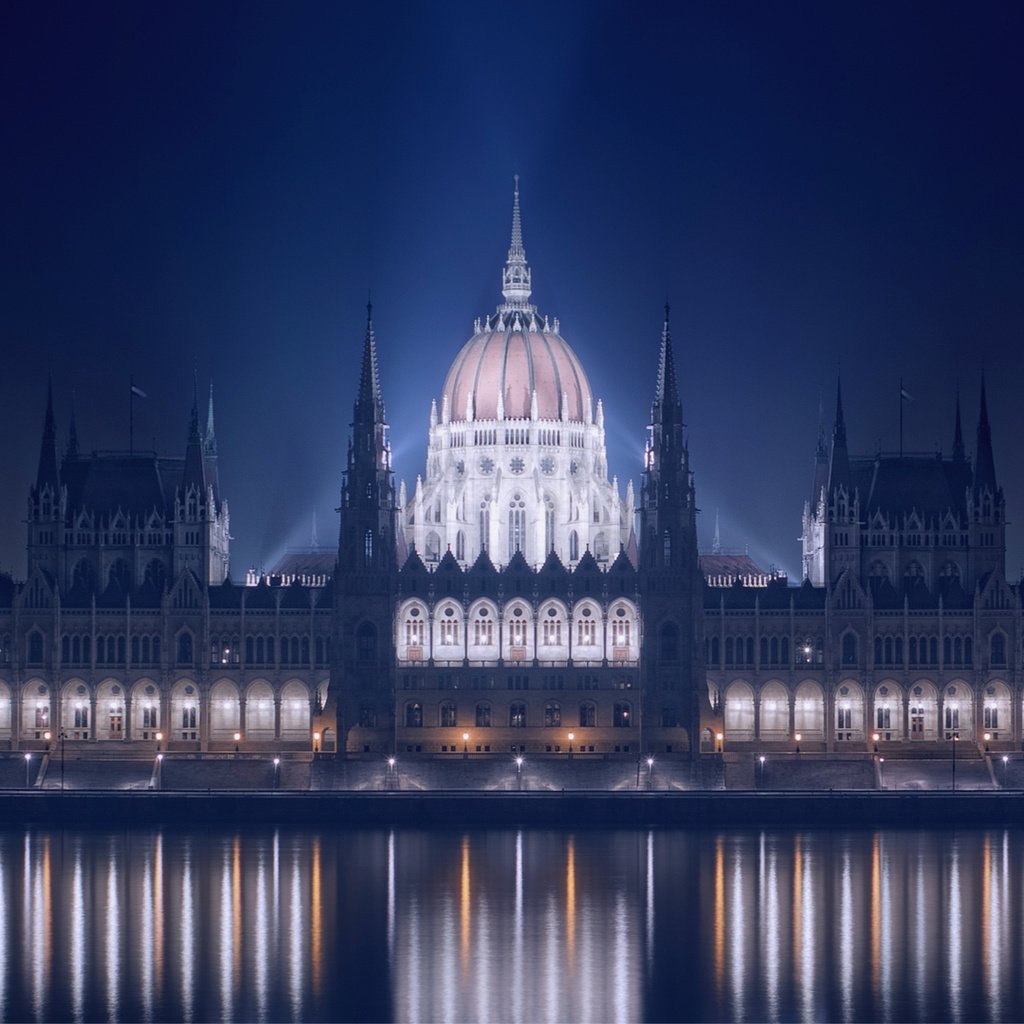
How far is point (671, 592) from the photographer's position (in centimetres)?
19125

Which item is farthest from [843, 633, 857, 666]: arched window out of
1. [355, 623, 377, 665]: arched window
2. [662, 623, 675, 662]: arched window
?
[355, 623, 377, 665]: arched window

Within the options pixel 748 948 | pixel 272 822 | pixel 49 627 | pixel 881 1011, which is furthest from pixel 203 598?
pixel 881 1011

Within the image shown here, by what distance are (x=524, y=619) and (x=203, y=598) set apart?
19442 millimetres

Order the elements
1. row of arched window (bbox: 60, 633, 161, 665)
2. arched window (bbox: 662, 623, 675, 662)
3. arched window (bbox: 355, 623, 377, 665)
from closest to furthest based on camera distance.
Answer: arched window (bbox: 662, 623, 675, 662) → arched window (bbox: 355, 623, 377, 665) → row of arched window (bbox: 60, 633, 161, 665)

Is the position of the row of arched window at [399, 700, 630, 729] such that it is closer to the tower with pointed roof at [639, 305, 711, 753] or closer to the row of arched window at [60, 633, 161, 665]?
the tower with pointed roof at [639, 305, 711, 753]

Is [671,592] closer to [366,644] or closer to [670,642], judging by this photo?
[670,642]

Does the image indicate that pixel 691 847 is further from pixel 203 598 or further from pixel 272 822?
pixel 203 598

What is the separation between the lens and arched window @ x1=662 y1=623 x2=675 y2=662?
190 meters

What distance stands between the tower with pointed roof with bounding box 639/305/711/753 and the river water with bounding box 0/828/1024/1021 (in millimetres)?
19055

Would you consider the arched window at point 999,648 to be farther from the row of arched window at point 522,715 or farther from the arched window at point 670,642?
the row of arched window at point 522,715

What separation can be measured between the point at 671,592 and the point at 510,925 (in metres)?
Answer: 53.1

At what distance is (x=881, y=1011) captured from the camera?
12281 centimetres

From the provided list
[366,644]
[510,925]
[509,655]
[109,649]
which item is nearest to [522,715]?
[509,655]

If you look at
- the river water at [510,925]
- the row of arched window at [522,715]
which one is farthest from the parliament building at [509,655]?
the river water at [510,925]
